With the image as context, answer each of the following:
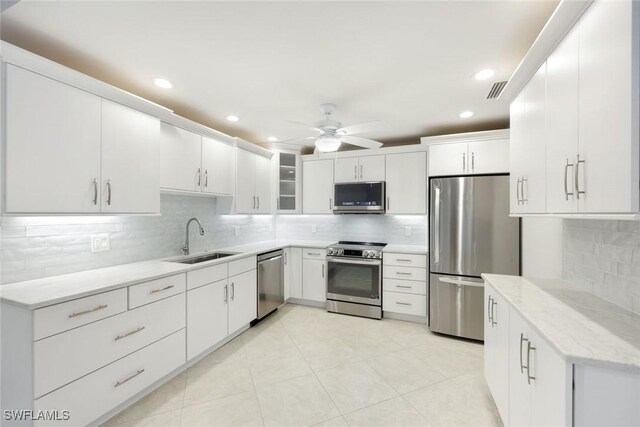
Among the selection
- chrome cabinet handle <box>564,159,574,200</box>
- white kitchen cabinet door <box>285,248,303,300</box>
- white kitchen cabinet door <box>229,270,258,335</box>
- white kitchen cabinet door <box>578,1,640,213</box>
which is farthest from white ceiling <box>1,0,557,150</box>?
white kitchen cabinet door <box>285,248,303,300</box>

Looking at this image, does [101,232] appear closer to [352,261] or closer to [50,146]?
[50,146]

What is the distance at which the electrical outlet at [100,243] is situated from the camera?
212cm

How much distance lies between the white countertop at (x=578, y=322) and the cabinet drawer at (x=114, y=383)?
2.43m

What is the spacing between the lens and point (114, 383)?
5.65 ft

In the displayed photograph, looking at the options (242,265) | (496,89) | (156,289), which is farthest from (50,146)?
(496,89)

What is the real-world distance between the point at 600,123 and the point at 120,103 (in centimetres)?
288

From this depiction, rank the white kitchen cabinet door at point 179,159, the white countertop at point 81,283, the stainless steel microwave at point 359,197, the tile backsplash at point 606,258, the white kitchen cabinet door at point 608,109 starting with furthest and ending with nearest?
1. the stainless steel microwave at point 359,197
2. the white kitchen cabinet door at point 179,159
3. the white countertop at point 81,283
4. the tile backsplash at point 606,258
5. the white kitchen cabinet door at point 608,109

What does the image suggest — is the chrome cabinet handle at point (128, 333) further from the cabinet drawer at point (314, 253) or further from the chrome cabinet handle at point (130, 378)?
the cabinet drawer at point (314, 253)

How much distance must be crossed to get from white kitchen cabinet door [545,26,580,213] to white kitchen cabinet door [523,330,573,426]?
66 cm

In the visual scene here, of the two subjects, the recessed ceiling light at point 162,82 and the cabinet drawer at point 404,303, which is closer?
the recessed ceiling light at point 162,82

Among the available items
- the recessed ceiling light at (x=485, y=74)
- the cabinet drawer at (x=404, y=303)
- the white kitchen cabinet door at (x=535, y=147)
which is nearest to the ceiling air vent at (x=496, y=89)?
the recessed ceiling light at (x=485, y=74)

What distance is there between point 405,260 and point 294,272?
1.64 m

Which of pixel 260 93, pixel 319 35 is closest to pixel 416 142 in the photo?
pixel 260 93

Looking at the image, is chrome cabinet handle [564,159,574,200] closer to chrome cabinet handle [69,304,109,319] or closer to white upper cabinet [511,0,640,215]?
white upper cabinet [511,0,640,215]
